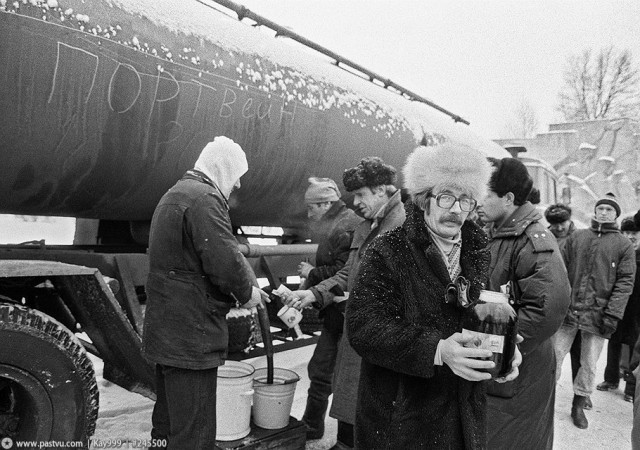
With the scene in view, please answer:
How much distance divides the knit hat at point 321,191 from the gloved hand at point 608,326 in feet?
7.99

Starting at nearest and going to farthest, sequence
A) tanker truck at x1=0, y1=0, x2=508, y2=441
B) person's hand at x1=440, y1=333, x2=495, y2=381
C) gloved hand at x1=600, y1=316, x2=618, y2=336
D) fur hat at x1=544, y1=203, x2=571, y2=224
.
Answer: person's hand at x1=440, y1=333, x2=495, y2=381 → tanker truck at x1=0, y1=0, x2=508, y2=441 → gloved hand at x1=600, y1=316, x2=618, y2=336 → fur hat at x1=544, y1=203, x2=571, y2=224

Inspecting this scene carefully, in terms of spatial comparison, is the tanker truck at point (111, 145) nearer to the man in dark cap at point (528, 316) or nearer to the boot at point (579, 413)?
the man in dark cap at point (528, 316)

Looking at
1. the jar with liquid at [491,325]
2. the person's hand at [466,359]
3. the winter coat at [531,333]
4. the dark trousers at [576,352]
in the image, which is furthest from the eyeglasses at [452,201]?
the dark trousers at [576,352]

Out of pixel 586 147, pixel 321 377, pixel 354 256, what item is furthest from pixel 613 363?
pixel 586 147

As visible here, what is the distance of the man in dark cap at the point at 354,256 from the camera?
2750 millimetres

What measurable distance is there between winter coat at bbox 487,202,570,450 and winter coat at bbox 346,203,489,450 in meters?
0.64

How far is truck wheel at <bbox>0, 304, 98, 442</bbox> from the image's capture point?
1.99m

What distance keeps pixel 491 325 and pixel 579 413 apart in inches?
132

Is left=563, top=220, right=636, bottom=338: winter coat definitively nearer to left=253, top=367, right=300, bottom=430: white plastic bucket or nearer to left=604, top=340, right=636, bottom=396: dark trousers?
left=604, top=340, right=636, bottom=396: dark trousers

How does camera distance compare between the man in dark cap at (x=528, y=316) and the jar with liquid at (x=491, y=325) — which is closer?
the jar with liquid at (x=491, y=325)

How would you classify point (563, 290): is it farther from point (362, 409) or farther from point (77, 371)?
point (77, 371)

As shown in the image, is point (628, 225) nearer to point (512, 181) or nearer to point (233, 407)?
point (512, 181)

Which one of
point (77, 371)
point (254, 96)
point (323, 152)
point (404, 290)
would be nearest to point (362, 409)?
point (404, 290)

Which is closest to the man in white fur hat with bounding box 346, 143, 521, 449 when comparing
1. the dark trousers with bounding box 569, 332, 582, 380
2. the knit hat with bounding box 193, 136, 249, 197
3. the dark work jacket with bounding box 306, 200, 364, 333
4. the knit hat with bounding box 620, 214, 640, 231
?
the knit hat with bounding box 193, 136, 249, 197
